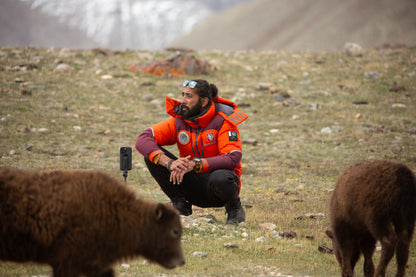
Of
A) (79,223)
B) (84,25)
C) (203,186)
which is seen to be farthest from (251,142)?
(84,25)

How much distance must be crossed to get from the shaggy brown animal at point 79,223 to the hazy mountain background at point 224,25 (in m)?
113

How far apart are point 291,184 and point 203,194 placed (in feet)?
13.0

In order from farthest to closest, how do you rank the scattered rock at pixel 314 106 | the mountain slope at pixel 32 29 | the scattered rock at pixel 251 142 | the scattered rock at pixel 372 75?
the mountain slope at pixel 32 29, the scattered rock at pixel 372 75, the scattered rock at pixel 314 106, the scattered rock at pixel 251 142

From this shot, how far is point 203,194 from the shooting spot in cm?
753

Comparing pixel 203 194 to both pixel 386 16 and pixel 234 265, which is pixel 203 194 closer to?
pixel 234 265

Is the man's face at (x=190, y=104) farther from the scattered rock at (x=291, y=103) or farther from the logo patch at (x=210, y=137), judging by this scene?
the scattered rock at (x=291, y=103)

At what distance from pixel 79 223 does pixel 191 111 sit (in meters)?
3.50

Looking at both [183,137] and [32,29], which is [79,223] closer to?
[183,137]

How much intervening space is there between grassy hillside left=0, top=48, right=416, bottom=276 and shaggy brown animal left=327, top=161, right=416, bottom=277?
79 cm

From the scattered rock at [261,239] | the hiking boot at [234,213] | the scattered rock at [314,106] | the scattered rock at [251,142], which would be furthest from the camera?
the scattered rock at [314,106]

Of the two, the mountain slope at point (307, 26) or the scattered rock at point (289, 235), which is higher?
the mountain slope at point (307, 26)

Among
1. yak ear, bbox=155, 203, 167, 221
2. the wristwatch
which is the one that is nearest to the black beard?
the wristwatch

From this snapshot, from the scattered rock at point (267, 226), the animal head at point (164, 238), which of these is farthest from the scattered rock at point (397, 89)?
the animal head at point (164, 238)

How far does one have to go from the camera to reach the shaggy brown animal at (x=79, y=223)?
4.03 meters
